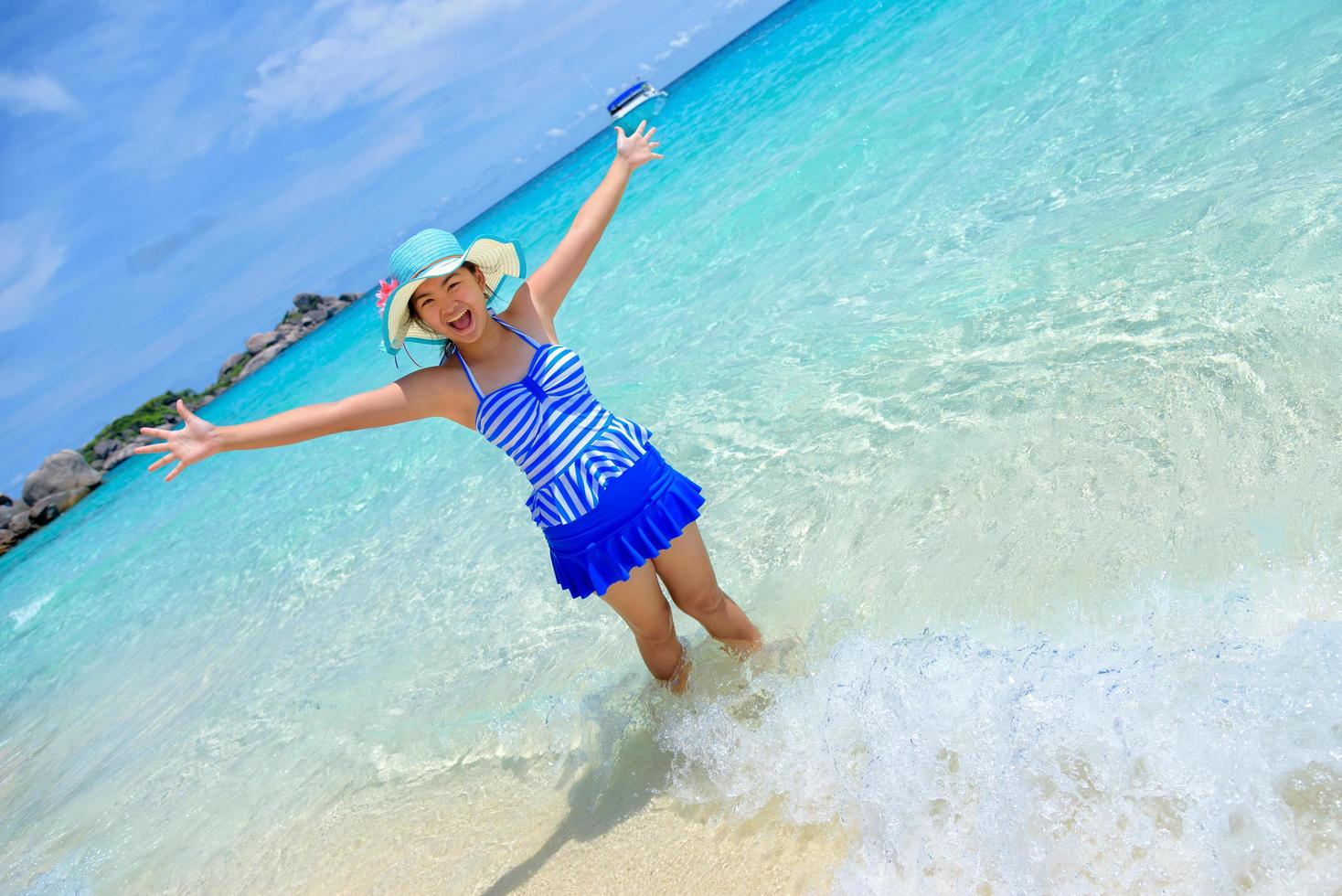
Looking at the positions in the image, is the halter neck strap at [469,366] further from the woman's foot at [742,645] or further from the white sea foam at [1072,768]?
the white sea foam at [1072,768]

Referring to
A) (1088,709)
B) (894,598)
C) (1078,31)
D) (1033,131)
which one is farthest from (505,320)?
(1078,31)

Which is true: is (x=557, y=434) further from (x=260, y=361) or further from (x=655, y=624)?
(x=260, y=361)

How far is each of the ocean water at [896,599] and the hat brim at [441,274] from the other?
175 cm

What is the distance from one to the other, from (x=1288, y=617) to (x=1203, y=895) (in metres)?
0.99

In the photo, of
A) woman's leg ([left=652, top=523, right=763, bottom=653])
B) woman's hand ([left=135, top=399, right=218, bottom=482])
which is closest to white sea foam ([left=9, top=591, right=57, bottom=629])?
woman's hand ([left=135, top=399, right=218, bottom=482])

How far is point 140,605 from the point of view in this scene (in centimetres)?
955

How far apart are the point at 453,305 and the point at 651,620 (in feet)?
4.51

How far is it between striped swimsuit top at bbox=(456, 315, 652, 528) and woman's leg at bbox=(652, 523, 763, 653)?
1.29 ft

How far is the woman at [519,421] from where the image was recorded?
3021mm

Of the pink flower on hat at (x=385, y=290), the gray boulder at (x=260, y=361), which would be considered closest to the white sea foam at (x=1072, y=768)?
the pink flower on hat at (x=385, y=290)

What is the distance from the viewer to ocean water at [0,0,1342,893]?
8.02 feet

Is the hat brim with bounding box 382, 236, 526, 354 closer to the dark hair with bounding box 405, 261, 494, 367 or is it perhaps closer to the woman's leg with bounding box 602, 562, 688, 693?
the dark hair with bounding box 405, 261, 494, 367

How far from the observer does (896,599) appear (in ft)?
12.1

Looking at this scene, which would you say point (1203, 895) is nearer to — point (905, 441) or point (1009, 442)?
point (1009, 442)
